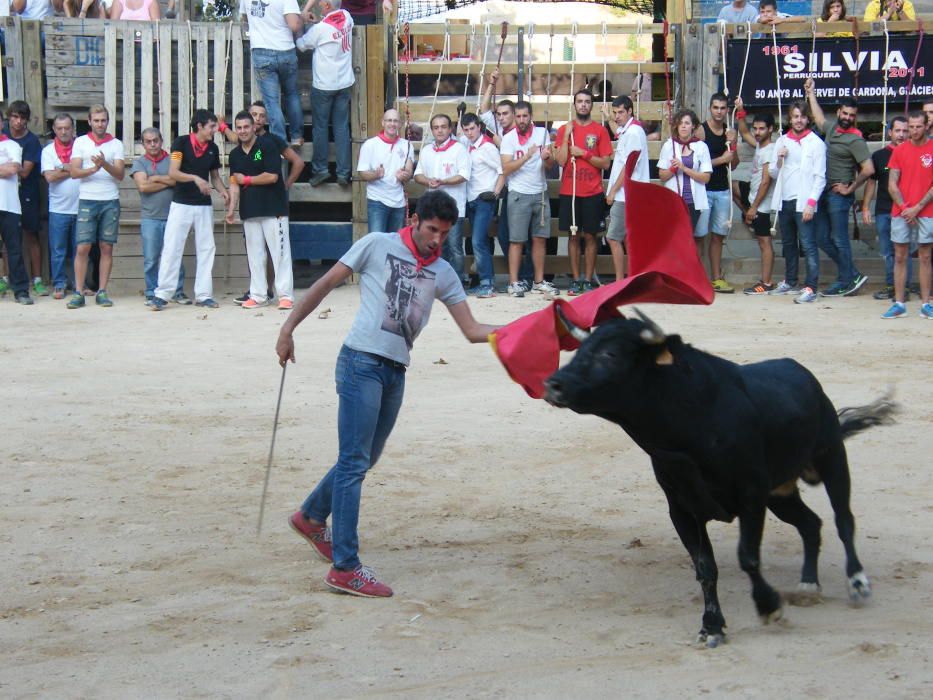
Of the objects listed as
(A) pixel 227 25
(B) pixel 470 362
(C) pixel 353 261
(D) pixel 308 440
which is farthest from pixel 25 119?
(C) pixel 353 261

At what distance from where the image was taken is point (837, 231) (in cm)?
1455

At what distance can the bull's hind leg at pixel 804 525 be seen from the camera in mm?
5895

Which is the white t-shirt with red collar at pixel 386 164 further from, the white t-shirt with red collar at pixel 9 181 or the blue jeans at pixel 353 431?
the blue jeans at pixel 353 431

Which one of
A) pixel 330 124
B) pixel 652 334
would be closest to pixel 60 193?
pixel 330 124

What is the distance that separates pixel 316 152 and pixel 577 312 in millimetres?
10748

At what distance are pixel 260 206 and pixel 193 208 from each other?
77cm

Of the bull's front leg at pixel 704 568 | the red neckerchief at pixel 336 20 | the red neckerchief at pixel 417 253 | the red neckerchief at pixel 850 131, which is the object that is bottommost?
the bull's front leg at pixel 704 568

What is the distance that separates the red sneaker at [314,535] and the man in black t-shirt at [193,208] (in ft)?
28.1

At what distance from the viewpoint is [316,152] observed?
1586 cm

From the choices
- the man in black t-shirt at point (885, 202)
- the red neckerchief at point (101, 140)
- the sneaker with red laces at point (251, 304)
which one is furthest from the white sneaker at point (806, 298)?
the red neckerchief at point (101, 140)

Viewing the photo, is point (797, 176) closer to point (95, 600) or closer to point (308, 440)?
point (308, 440)

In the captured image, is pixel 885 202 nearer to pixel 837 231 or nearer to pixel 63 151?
pixel 837 231

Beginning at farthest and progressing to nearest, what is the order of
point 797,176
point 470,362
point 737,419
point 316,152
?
point 316,152, point 797,176, point 470,362, point 737,419

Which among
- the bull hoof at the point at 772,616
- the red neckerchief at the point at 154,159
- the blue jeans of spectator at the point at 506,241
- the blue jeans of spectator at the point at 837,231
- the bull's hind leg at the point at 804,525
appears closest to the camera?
the bull hoof at the point at 772,616
